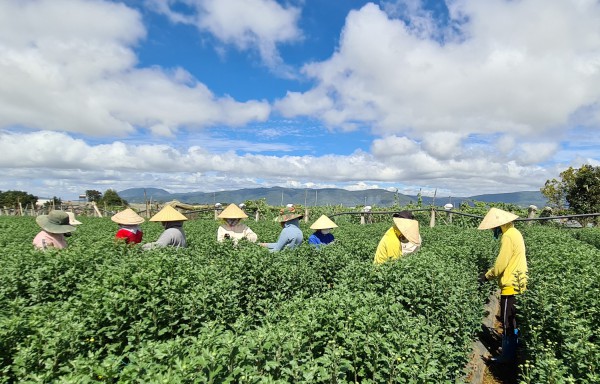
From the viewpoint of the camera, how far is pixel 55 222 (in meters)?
7.18

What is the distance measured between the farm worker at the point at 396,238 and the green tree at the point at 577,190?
40.9m

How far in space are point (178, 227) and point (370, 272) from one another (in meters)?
4.98

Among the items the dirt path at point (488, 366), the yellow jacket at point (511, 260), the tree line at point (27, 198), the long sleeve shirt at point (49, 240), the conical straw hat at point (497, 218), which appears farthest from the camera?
the tree line at point (27, 198)

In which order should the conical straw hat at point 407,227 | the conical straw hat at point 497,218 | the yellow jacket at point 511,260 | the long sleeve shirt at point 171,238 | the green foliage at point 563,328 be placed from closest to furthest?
the green foliage at point 563,328
the yellow jacket at point 511,260
the conical straw hat at point 497,218
the conical straw hat at point 407,227
the long sleeve shirt at point 171,238

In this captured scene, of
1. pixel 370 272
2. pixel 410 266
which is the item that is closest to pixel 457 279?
pixel 410 266

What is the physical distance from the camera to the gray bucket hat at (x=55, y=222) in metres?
7.01

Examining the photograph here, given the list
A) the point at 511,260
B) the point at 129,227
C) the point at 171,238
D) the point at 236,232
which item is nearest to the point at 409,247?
the point at 511,260

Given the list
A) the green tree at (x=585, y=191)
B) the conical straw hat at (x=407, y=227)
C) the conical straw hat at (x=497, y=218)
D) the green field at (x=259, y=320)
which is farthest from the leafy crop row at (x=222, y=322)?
the green tree at (x=585, y=191)

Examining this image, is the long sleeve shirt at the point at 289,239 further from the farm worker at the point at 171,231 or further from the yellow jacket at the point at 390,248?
the yellow jacket at the point at 390,248

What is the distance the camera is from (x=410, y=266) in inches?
206

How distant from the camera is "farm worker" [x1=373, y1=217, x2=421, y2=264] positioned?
21.7ft

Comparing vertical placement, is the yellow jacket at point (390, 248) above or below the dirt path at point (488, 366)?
above

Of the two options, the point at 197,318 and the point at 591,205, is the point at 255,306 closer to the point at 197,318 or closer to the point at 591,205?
the point at 197,318

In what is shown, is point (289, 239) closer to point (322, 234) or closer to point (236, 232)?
point (322, 234)
